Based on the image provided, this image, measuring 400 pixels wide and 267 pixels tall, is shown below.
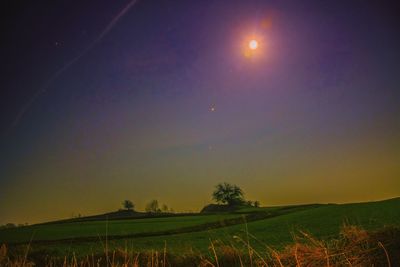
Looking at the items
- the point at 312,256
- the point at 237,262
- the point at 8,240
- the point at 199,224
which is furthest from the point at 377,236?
the point at 8,240

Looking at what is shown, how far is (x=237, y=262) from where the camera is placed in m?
13.5

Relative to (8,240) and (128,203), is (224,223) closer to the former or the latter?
(8,240)

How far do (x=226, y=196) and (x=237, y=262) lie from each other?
92182mm

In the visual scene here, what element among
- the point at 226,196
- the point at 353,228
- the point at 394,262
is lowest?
the point at 394,262

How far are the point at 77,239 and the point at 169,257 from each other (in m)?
21.5

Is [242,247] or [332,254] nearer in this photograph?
[332,254]

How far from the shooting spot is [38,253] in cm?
2058

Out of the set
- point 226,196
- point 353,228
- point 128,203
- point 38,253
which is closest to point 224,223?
point 38,253

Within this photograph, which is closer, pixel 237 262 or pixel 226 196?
pixel 237 262

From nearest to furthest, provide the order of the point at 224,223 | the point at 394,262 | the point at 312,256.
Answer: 1. the point at 312,256
2. the point at 394,262
3. the point at 224,223

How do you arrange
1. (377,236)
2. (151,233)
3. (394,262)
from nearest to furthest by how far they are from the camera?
(394,262) → (377,236) → (151,233)

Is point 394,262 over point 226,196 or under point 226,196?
under

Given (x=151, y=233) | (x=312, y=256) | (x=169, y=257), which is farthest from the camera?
(x=151, y=233)

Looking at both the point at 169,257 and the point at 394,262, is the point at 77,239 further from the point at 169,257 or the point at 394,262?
the point at 394,262
